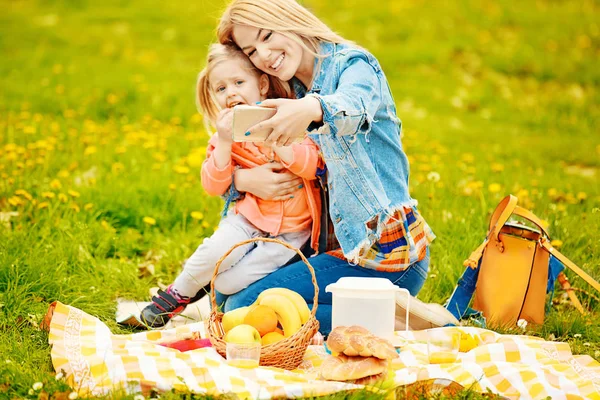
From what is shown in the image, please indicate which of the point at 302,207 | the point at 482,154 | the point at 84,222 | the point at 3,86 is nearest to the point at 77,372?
the point at 302,207

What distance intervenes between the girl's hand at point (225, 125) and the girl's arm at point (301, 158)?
20 centimetres

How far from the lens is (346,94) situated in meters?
2.36

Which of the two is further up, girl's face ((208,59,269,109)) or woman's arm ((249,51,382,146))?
woman's arm ((249,51,382,146))

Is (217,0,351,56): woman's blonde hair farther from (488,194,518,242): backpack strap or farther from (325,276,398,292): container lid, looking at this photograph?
(488,194,518,242): backpack strap

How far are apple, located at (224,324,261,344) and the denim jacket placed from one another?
1.59 feet

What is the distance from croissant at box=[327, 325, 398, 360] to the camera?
7.29 feet

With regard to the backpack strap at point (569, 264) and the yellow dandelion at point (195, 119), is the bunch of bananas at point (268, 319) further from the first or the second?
the yellow dandelion at point (195, 119)

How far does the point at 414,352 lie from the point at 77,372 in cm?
110

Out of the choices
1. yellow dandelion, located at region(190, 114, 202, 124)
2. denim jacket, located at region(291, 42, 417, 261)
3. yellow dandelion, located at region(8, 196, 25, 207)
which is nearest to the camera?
denim jacket, located at region(291, 42, 417, 261)

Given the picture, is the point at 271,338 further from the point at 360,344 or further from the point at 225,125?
the point at 225,125

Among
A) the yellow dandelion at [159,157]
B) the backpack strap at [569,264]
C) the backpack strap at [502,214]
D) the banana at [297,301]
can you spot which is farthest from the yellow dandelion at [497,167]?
the banana at [297,301]

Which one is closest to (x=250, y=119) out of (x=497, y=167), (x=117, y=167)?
(x=117, y=167)

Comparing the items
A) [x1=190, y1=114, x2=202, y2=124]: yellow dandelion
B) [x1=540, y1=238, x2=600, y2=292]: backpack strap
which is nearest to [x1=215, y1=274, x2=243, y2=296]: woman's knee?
[x1=540, y1=238, x2=600, y2=292]: backpack strap

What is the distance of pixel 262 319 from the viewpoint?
240cm
